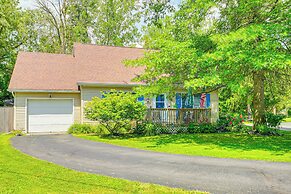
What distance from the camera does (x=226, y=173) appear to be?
706 centimetres

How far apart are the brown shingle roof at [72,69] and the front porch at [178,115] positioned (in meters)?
3.00

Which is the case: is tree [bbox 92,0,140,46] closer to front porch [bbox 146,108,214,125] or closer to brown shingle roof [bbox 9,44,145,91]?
brown shingle roof [bbox 9,44,145,91]

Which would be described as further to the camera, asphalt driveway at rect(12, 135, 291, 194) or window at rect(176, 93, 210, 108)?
window at rect(176, 93, 210, 108)

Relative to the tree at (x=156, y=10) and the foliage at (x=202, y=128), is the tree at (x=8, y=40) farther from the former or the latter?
the foliage at (x=202, y=128)

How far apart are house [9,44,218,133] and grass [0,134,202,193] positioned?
34.3 feet

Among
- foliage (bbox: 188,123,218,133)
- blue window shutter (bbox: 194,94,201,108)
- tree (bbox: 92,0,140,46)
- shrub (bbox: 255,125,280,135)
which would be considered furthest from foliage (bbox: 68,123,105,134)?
tree (bbox: 92,0,140,46)

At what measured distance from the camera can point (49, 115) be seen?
18.2 m

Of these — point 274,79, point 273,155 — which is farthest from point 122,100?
point 274,79

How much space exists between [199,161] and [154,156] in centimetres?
173

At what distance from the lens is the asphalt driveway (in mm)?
6027

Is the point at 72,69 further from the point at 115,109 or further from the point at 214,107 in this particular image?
the point at 214,107

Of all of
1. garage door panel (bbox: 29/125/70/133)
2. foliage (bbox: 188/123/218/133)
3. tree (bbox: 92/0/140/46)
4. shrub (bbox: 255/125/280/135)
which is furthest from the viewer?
tree (bbox: 92/0/140/46)

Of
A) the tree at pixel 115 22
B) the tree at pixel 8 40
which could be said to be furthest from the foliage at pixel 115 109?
the tree at pixel 115 22

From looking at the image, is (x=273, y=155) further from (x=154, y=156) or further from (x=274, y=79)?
(x=274, y=79)
